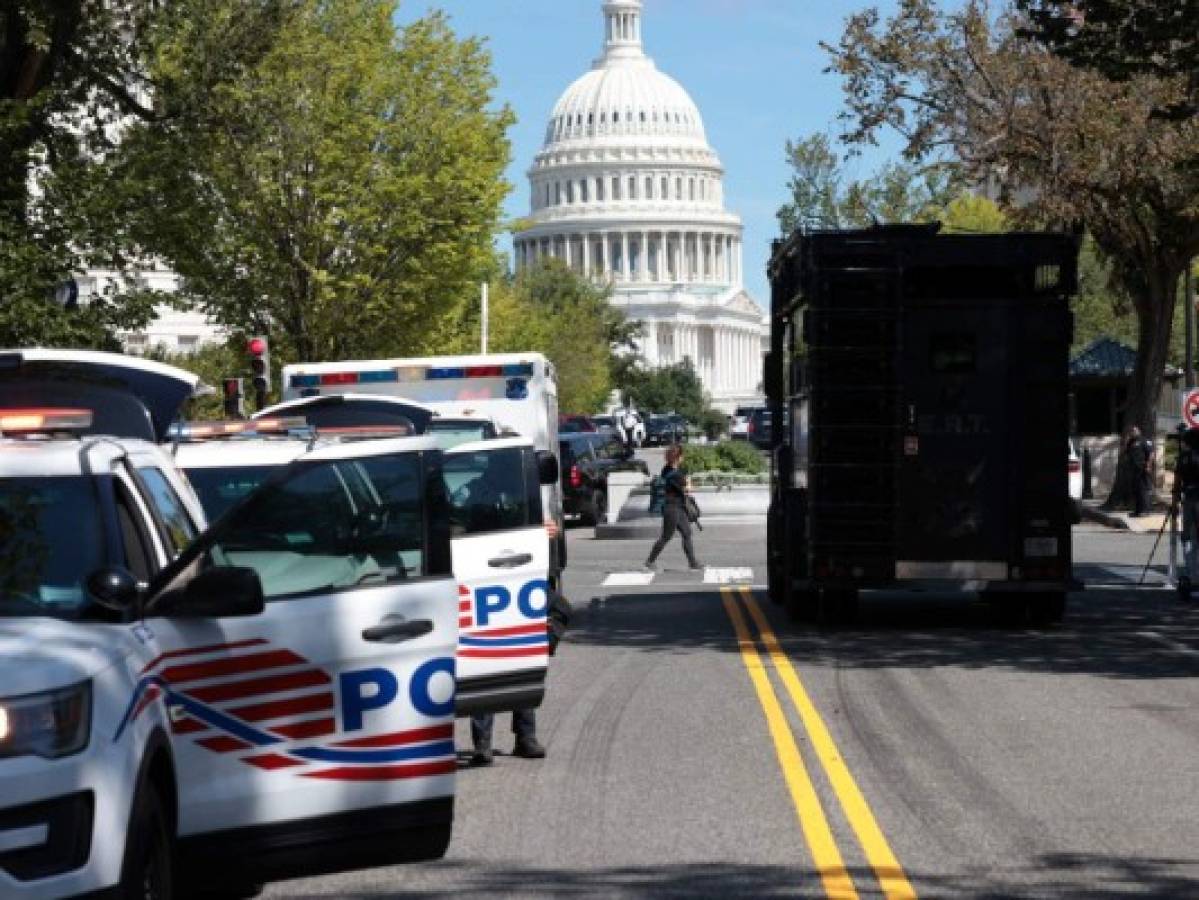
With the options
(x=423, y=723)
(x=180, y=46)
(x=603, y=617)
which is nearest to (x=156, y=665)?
(x=423, y=723)

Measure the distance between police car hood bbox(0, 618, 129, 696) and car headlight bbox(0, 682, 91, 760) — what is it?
0.03m

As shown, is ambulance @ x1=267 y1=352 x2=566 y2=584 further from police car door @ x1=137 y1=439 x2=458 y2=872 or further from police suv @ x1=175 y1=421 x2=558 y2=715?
police car door @ x1=137 y1=439 x2=458 y2=872

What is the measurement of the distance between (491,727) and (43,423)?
4.84 meters

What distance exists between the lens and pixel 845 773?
12453 millimetres

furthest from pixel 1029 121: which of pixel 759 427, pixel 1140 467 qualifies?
pixel 759 427

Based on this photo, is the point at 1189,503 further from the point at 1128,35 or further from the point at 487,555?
the point at 487,555

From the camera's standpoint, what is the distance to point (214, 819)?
7758mm

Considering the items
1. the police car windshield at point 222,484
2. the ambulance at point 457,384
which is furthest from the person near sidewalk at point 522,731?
the ambulance at point 457,384

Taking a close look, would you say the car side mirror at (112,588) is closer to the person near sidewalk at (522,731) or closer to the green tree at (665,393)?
the person near sidewalk at (522,731)

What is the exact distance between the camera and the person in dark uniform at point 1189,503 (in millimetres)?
25672

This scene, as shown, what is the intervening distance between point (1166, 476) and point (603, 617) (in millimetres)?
39390

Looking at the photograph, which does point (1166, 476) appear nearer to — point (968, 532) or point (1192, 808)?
point (968, 532)

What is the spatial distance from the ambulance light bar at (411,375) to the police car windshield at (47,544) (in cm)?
1799

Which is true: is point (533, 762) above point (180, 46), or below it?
below
